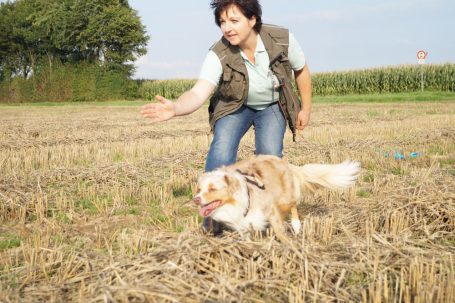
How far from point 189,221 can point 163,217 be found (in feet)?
1.22

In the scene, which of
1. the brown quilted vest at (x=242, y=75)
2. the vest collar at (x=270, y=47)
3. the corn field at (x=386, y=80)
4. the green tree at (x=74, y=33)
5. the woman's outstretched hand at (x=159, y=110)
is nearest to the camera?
the woman's outstretched hand at (x=159, y=110)

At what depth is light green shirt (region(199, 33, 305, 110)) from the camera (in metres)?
4.82

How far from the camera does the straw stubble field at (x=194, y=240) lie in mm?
3236

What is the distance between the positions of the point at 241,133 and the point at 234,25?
3.76 feet

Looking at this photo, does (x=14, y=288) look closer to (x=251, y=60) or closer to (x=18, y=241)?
(x=18, y=241)

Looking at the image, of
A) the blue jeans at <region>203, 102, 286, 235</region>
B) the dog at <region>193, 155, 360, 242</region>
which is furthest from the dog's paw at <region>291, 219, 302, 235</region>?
the blue jeans at <region>203, 102, 286, 235</region>

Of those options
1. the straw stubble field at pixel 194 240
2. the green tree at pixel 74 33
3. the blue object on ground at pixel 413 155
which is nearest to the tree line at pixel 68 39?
the green tree at pixel 74 33

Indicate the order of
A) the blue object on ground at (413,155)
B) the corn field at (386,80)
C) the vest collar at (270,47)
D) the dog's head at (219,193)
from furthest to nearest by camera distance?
the corn field at (386,80), the blue object on ground at (413,155), the vest collar at (270,47), the dog's head at (219,193)

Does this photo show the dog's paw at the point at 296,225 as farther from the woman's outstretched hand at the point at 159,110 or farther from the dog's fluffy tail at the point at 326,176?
the woman's outstretched hand at the point at 159,110

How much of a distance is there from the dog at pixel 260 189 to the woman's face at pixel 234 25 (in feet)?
3.72

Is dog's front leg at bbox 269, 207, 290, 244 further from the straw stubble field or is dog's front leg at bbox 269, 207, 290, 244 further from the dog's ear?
the dog's ear

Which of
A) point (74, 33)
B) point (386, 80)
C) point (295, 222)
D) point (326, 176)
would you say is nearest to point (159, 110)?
point (295, 222)

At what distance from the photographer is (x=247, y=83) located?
4.91 meters

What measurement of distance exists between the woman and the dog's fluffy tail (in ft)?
1.19
